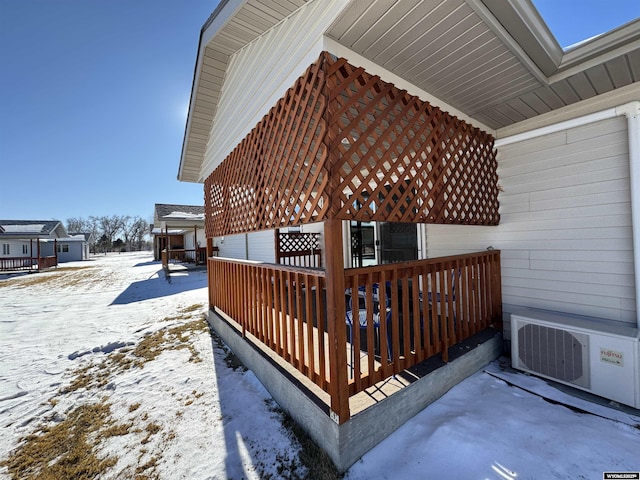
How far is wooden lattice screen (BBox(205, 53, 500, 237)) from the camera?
1.79 m

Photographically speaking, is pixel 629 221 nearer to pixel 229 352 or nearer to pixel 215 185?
pixel 229 352

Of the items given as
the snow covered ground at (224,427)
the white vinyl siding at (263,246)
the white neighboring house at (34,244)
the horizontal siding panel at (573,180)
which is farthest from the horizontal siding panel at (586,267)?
the white neighboring house at (34,244)

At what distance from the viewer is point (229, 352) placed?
3752mm

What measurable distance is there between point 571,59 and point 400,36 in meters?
1.60

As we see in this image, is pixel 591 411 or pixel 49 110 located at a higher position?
pixel 49 110

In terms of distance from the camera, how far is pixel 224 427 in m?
2.18

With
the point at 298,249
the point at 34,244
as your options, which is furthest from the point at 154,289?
the point at 34,244

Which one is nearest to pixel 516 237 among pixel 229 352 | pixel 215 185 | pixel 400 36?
pixel 400 36

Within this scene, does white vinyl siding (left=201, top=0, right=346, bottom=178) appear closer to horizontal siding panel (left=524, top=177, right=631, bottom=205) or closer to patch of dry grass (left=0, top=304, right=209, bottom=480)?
horizontal siding panel (left=524, top=177, right=631, bottom=205)

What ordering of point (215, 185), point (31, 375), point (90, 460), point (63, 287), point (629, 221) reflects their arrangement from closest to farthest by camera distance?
1. point (90, 460)
2. point (629, 221)
3. point (31, 375)
4. point (215, 185)
5. point (63, 287)

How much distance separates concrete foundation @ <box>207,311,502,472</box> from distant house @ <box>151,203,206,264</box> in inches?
469

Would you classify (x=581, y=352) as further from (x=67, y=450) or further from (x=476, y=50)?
(x=67, y=450)

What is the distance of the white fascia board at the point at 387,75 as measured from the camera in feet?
6.23

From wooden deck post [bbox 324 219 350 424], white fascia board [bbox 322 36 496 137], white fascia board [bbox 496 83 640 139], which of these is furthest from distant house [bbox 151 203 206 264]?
white fascia board [bbox 496 83 640 139]
